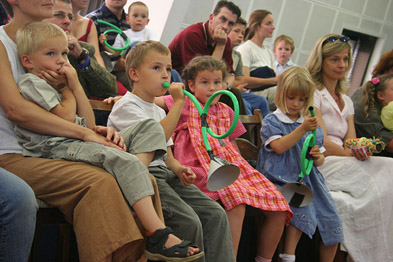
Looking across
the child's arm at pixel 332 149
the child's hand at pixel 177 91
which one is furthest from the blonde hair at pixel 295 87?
the child's hand at pixel 177 91

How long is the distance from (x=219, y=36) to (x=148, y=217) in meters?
1.78

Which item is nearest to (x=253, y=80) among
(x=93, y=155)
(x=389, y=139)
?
(x=389, y=139)

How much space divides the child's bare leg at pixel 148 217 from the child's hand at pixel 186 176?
1.07ft

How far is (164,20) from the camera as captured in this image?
4566mm

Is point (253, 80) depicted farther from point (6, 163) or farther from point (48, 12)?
point (6, 163)

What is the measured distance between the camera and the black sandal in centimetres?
139

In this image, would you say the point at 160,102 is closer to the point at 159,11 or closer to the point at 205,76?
the point at 205,76

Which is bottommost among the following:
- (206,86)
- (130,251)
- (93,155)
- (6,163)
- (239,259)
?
(239,259)

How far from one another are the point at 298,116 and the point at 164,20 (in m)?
2.52

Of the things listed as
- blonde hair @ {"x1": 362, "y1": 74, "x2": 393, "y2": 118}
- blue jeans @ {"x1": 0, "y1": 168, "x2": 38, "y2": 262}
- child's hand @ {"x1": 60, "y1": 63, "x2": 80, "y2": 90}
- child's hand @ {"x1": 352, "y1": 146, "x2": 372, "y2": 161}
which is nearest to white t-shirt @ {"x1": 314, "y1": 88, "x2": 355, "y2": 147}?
child's hand @ {"x1": 352, "y1": 146, "x2": 372, "y2": 161}

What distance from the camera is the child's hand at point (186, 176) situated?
1.74 m

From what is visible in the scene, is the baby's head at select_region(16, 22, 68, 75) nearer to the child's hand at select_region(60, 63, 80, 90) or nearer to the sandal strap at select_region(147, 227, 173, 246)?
the child's hand at select_region(60, 63, 80, 90)

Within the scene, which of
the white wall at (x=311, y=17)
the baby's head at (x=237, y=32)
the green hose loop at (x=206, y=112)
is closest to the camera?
the green hose loop at (x=206, y=112)

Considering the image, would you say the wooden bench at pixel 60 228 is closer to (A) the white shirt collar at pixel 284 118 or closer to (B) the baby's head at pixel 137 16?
(A) the white shirt collar at pixel 284 118
